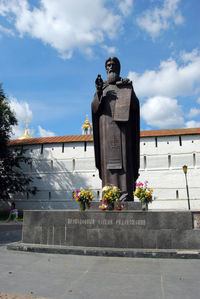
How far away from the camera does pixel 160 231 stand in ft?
15.5

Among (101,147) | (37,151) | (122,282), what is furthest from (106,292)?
(37,151)

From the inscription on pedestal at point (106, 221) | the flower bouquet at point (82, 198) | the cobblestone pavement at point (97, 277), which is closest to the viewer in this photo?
the cobblestone pavement at point (97, 277)

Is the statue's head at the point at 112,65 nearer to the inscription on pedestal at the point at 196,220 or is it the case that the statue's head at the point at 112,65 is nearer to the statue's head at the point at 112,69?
the statue's head at the point at 112,69

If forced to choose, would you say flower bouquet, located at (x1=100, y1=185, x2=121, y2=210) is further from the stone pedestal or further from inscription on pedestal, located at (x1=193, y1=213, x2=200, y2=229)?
inscription on pedestal, located at (x1=193, y1=213, x2=200, y2=229)

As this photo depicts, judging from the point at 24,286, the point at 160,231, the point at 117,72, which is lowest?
the point at 24,286

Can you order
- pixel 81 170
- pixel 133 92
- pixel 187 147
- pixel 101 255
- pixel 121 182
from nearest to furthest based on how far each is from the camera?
pixel 101 255, pixel 121 182, pixel 133 92, pixel 187 147, pixel 81 170

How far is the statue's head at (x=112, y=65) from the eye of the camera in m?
6.69

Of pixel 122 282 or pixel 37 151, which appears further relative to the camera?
pixel 37 151

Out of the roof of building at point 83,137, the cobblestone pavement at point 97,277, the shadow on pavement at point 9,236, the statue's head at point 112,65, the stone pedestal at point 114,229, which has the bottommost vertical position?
the shadow on pavement at point 9,236

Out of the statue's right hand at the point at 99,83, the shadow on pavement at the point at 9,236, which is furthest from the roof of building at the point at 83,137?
the statue's right hand at the point at 99,83

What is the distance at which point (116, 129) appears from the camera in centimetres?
634

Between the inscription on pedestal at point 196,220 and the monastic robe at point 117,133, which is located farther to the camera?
the monastic robe at point 117,133

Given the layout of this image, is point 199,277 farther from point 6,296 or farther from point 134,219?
point 6,296

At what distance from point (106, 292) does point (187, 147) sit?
24499 millimetres
